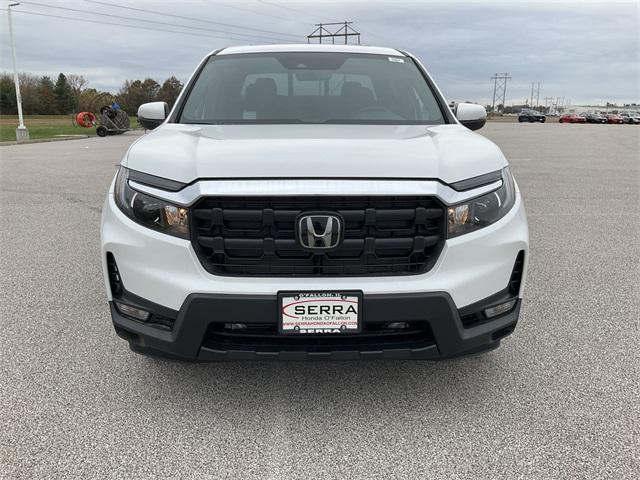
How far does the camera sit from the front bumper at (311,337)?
2281 millimetres

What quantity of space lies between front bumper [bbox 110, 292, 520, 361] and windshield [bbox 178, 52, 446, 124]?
1434 mm

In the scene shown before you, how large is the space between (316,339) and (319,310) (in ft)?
0.51

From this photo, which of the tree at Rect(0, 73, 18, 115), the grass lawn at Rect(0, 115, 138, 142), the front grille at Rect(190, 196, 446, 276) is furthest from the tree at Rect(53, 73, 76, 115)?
the front grille at Rect(190, 196, 446, 276)

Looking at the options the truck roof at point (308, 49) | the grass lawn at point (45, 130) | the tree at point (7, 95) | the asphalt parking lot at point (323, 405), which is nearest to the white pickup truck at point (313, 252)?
the asphalt parking lot at point (323, 405)

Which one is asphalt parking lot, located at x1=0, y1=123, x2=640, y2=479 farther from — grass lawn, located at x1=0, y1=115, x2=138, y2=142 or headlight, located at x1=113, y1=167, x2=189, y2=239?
grass lawn, located at x1=0, y1=115, x2=138, y2=142

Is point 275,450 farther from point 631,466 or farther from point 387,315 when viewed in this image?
point 631,466

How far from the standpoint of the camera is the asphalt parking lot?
227 centimetres

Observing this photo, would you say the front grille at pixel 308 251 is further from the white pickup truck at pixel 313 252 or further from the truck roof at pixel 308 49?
the truck roof at pixel 308 49

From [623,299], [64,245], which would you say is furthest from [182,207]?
[64,245]

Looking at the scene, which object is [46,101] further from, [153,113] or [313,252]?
[313,252]

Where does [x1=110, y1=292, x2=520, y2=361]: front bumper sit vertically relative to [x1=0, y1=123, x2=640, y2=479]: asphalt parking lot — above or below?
above

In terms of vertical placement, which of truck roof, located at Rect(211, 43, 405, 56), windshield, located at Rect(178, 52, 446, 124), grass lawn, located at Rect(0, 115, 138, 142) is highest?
truck roof, located at Rect(211, 43, 405, 56)

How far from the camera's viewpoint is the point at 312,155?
2.43 m

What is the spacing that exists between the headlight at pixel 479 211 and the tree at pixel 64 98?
3282 inches
